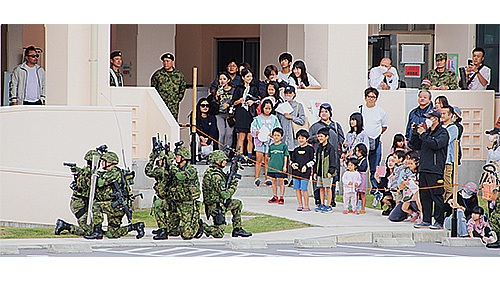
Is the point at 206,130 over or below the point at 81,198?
over

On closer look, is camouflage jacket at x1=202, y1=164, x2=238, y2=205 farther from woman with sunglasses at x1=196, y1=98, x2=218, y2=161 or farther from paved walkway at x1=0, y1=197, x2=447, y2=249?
woman with sunglasses at x1=196, y1=98, x2=218, y2=161

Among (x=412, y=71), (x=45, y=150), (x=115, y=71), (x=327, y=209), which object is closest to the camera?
(x=45, y=150)

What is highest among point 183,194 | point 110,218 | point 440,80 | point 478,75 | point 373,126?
point 478,75

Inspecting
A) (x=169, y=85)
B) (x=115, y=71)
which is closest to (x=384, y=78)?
(x=169, y=85)

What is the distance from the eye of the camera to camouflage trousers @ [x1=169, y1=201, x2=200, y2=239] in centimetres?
1179

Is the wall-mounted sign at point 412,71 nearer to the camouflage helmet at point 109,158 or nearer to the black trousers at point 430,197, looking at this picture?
the black trousers at point 430,197

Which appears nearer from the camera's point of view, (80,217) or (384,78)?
(80,217)

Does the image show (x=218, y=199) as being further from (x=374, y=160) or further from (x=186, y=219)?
(x=374, y=160)

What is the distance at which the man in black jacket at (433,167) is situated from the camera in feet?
41.5

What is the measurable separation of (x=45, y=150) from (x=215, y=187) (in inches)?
128

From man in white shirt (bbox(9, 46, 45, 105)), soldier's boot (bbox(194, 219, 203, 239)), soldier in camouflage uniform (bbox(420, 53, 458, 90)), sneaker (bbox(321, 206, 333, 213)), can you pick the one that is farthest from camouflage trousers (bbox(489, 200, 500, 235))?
man in white shirt (bbox(9, 46, 45, 105))

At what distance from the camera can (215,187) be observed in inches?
464

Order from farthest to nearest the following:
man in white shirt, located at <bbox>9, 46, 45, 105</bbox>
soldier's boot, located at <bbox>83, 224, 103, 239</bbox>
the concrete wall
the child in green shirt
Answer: man in white shirt, located at <bbox>9, 46, 45, 105</bbox>, the child in green shirt, the concrete wall, soldier's boot, located at <bbox>83, 224, 103, 239</bbox>

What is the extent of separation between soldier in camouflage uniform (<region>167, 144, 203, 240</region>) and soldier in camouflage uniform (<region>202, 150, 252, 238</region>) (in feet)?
0.54
